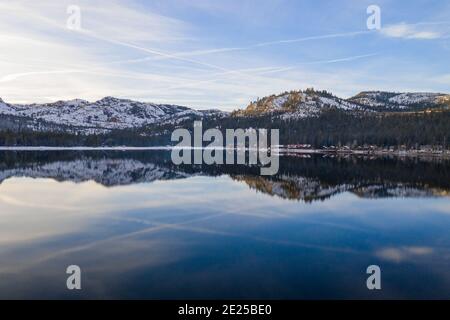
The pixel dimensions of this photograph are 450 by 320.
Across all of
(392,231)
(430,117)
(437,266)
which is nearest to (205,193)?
(392,231)

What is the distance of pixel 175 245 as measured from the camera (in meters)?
20.3

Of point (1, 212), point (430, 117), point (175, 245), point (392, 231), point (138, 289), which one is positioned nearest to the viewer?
point (138, 289)

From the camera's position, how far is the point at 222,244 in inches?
816

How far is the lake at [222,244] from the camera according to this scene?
14662mm

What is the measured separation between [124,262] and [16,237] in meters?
7.57

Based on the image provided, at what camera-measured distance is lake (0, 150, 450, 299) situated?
1466 centimetres

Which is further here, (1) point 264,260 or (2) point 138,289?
(1) point 264,260
